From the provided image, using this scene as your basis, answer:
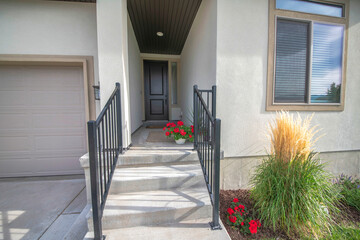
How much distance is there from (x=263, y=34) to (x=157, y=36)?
A: 2496 millimetres

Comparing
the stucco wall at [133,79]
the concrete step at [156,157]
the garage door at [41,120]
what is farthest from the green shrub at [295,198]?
the garage door at [41,120]

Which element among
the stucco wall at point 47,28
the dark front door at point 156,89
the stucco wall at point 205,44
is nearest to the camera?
the stucco wall at point 205,44


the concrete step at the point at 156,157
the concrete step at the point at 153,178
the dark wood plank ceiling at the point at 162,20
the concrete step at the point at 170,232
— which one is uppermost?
the dark wood plank ceiling at the point at 162,20

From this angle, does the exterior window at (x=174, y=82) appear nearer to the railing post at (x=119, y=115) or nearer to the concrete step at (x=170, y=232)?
the railing post at (x=119, y=115)

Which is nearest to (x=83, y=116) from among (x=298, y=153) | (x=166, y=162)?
(x=166, y=162)

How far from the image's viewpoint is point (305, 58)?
2434mm

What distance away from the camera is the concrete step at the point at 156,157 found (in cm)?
193

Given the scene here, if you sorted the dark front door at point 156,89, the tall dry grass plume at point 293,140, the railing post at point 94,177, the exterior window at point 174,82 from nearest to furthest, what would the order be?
the railing post at point 94,177 → the tall dry grass plume at point 293,140 → the dark front door at point 156,89 → the exterior window at point 174,82

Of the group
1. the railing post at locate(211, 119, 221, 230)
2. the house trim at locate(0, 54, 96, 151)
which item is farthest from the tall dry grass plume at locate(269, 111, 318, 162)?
the house trim at locate(0, 54, 96, 151)

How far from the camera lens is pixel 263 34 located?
7.44ft

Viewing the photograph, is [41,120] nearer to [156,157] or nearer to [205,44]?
[156,157]

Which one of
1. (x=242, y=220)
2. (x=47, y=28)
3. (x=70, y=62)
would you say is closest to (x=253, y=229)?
(x=242, y=220)

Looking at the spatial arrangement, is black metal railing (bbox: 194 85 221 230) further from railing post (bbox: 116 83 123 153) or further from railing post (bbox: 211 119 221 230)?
railing post (bbox: 116 83 123 153)

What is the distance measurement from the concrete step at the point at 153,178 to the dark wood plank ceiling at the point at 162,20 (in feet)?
8.69
